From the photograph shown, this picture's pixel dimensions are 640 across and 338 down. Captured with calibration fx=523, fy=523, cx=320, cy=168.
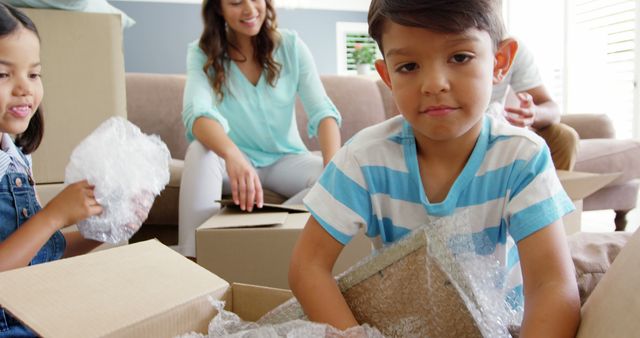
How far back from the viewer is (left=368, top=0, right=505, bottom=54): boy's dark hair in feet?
2.08

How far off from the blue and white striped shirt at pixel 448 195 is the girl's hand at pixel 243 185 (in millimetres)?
423

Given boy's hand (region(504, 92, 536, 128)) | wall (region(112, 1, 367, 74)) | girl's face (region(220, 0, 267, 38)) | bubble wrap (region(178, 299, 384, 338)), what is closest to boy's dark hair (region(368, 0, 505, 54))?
bubble wrap (region(178, 299, 384, 338))

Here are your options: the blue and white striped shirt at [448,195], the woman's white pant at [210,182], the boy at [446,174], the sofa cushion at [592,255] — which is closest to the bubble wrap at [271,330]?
the boy at [446,174]

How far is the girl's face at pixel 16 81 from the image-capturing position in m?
0.81

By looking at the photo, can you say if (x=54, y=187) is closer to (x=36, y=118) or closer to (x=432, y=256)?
(x=36, y=118)

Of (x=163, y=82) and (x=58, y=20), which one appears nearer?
(x=58, y=20)

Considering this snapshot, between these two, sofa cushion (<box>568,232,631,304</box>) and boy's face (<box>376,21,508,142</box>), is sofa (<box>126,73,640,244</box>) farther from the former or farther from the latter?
boy's face (<box>376,21,508,142</box>)

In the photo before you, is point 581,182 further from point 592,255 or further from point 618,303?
point 618,303

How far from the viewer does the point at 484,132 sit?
2.43 feet

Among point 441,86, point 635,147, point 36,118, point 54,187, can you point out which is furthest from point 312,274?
point 635,147

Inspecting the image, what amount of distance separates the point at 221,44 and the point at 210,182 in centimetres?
48

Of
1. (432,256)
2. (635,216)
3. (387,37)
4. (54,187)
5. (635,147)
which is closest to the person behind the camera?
(432,256)

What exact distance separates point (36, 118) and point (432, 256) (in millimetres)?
800

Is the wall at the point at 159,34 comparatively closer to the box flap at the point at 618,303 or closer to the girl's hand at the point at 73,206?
the girl's hand at the point at 73,206
